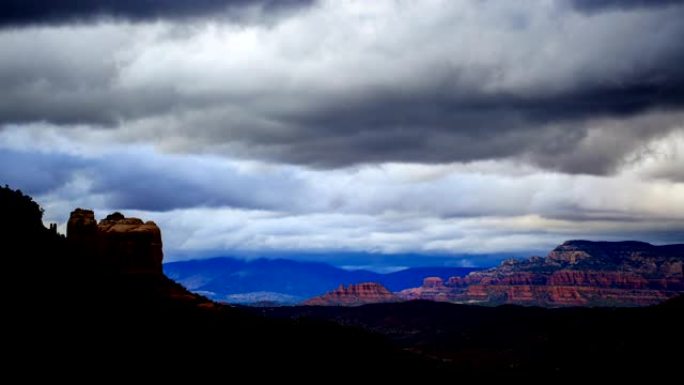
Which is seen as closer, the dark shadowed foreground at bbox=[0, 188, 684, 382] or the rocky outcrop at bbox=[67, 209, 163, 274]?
the dark shadowed foreground at bbox=[0, 188, 684, 382]

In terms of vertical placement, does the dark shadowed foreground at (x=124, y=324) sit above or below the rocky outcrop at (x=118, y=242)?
below

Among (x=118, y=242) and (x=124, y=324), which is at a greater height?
(x=118, y=242)

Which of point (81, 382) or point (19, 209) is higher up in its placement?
point (19, 209)

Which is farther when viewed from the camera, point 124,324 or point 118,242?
point 118,242

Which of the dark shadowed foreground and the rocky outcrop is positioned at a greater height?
the rocky outcrop

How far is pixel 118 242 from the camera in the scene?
177m

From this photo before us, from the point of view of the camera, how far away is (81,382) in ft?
359

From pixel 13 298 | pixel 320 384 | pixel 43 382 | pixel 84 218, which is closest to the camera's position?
pixel 43 382

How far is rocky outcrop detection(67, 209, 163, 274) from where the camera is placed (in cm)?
17612

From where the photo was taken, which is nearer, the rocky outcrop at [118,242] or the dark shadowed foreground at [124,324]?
the dark shadowed foreground at [124,324]

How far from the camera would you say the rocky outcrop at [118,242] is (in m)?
176

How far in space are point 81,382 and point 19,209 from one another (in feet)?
216

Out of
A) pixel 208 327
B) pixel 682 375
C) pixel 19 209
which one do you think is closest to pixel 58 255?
pixel 19 209

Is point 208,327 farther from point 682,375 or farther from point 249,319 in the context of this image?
point 682,375
